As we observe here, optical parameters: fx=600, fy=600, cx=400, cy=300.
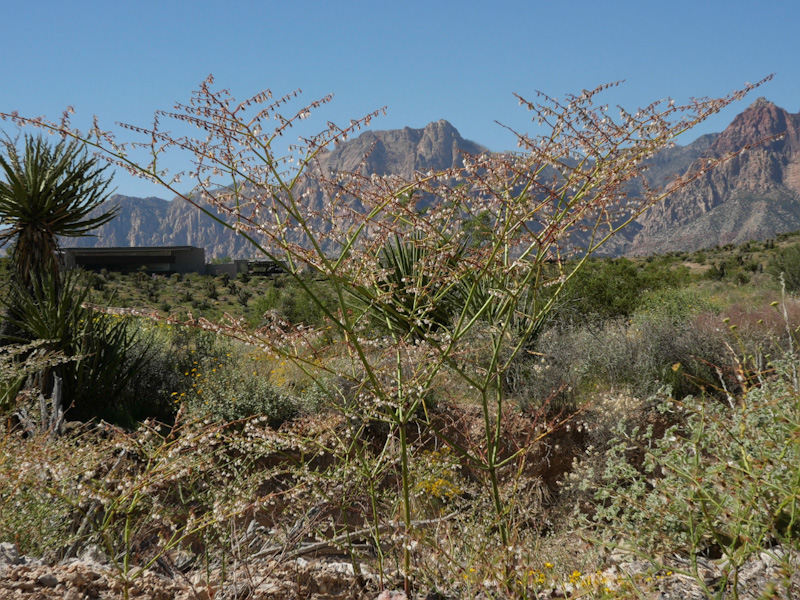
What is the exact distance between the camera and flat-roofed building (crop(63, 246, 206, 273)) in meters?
38.0

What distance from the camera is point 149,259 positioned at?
4006 cm

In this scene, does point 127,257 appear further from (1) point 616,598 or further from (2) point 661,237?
(2) point 661,237

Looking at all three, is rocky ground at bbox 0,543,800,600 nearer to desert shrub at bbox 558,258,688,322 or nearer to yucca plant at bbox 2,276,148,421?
yucca plant at bbox 2,276,148,421

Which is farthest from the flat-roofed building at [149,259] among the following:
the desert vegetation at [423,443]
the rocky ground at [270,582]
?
the rocky ground at [270,582]

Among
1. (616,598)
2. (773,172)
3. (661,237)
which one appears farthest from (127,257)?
(773,172)

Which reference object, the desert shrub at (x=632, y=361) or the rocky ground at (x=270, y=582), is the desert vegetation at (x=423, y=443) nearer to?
the rocky ground at (x=270, y=582)

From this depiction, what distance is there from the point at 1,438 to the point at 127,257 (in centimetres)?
3904

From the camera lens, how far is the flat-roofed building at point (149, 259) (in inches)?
1496

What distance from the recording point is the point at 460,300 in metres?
7.52

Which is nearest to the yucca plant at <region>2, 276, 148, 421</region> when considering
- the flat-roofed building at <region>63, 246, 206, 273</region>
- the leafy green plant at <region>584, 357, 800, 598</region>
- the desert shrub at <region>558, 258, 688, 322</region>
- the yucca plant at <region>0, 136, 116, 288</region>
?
the yucca plant at <region>0, 136, 116, 288</region>

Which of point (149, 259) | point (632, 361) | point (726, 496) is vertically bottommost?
point (632, 361)

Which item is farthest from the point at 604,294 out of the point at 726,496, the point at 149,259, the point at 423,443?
the point at 149,259

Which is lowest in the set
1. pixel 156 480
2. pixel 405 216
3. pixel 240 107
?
pixel 156 480

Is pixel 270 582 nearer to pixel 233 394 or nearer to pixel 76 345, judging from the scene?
pixel 233 394
